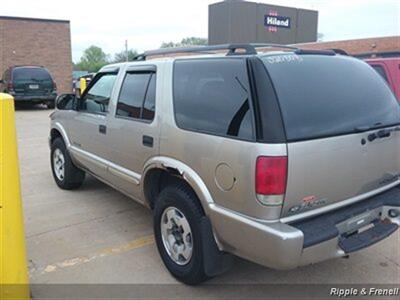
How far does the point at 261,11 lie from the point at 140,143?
31.3 metres

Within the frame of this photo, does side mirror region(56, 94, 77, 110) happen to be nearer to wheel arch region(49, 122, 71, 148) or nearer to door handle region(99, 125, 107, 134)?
A: wheel arch region(49, 122, 71, 148)

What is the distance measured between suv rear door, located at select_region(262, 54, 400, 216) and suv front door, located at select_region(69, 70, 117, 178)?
2.31m

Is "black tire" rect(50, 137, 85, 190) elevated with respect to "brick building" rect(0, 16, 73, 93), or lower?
lower

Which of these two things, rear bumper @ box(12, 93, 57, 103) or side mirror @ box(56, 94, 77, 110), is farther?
rear bumper @ box(12, 93, 57, 103)

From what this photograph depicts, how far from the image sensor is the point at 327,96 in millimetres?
2990

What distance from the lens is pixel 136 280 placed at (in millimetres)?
3453

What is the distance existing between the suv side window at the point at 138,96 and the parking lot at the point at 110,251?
4.29ft

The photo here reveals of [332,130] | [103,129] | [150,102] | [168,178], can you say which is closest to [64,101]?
[103,129]

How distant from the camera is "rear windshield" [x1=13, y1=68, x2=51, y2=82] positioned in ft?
55.4

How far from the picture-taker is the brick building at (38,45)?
2222cm

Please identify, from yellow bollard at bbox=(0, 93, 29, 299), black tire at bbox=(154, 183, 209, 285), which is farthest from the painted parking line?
yellow bollard at bbox=(0, 93, 29, 299)

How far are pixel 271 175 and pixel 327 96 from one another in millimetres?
835

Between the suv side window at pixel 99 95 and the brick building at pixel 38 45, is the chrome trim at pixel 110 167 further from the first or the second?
the brick building at pixel 38 45

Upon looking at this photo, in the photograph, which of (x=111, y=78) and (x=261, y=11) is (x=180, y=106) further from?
(x=261, y=11)
